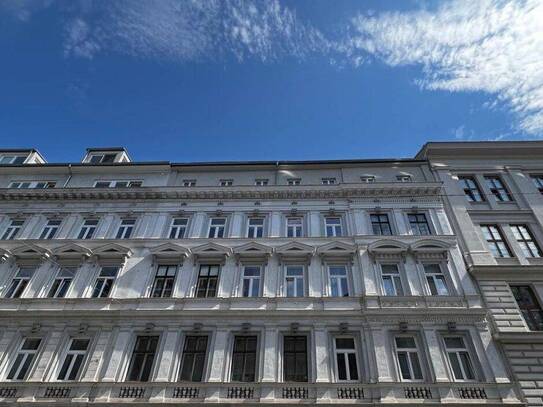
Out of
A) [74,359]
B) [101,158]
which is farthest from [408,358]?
[101,158]

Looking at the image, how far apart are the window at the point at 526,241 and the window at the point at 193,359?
56.1ft

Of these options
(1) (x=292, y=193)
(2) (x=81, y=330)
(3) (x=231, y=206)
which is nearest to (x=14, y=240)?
(2) (x=81, y=330)

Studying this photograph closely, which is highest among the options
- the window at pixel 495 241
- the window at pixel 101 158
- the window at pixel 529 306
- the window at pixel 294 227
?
the window at pixel 101 158

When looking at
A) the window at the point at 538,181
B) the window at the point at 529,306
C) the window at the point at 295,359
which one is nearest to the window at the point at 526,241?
the window at the point at 529,306

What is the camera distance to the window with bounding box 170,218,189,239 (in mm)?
21031

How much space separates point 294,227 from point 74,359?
40.9 ft

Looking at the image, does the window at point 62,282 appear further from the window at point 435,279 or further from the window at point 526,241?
the window at point 526,241

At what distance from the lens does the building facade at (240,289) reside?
1462 cm

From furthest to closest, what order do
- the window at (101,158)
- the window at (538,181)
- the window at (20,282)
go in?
the window at (101,158) < the window at (538,181) < the window at (20,282)

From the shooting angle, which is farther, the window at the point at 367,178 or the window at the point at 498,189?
the window at the point at 367,178

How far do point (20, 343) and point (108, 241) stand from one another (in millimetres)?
6132

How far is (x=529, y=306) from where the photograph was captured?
1691 cm

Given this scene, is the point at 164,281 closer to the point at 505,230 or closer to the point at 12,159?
the point at 12,159

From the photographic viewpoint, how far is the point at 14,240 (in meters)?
20.6
